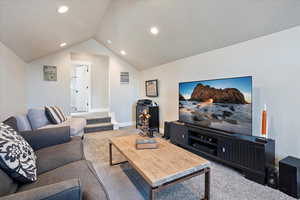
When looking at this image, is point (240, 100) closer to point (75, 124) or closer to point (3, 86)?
point (75, 124)

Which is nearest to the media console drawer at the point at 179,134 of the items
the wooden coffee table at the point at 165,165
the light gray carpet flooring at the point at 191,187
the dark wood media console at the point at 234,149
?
the dark wood media console at the point at 234,149

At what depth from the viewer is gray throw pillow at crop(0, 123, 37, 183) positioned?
1.01 metres

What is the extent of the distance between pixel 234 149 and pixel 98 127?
361cm

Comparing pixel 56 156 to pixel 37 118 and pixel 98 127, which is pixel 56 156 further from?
pixel 98 127

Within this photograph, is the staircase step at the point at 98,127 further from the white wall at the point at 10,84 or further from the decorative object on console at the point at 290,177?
the decorative object on console at the point at 290,177

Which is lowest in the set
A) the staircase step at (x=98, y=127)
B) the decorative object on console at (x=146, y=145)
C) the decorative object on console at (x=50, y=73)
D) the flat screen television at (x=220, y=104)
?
the staircase step at (x=98, y=127)

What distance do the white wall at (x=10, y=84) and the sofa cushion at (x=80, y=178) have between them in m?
1.94

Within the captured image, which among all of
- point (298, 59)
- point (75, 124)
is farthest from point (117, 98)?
point (298, 59)

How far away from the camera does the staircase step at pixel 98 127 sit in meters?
4.26

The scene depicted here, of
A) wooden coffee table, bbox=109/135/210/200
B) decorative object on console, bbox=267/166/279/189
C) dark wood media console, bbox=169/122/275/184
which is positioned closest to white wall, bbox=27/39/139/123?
dark wood media console, bbox=169/122/275/184

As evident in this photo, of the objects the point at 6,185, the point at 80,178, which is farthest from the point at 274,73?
the point at 6,185

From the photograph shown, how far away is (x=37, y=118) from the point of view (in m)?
2.88

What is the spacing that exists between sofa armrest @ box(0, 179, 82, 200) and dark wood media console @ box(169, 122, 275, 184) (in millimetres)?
2072

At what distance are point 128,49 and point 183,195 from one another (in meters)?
3.96
